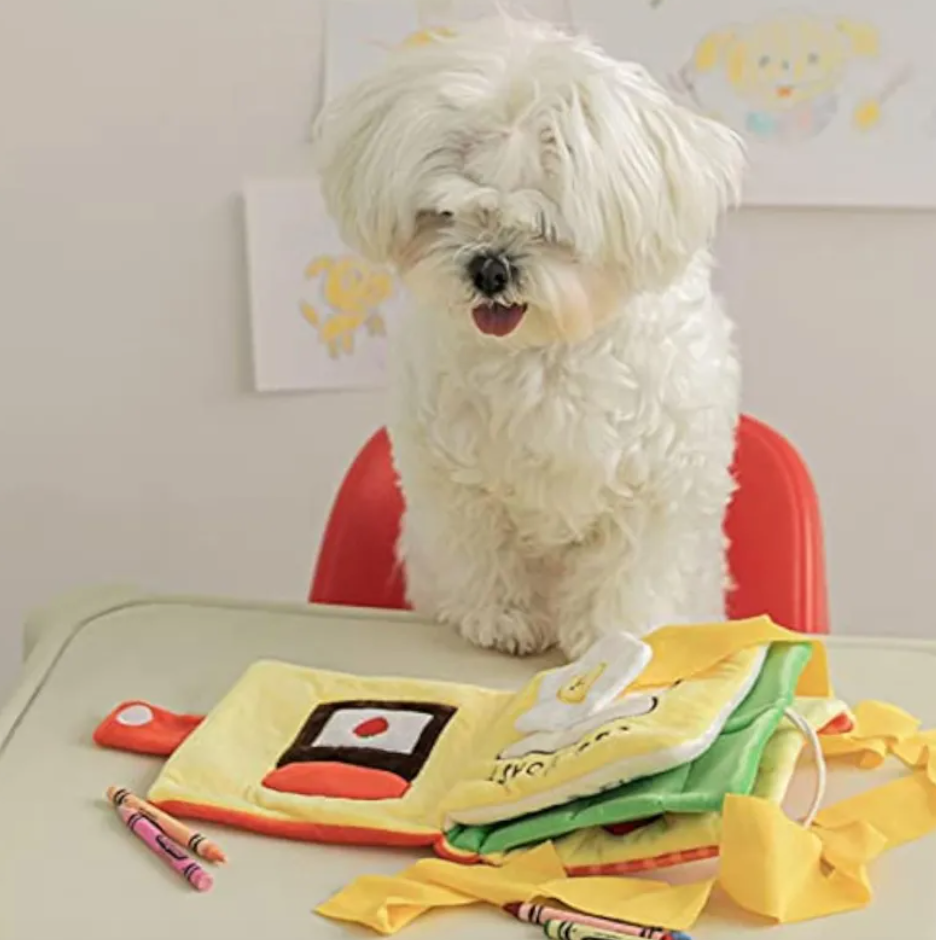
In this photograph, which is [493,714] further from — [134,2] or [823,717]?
[134,2]

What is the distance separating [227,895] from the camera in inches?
43.3

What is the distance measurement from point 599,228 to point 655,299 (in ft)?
0.50

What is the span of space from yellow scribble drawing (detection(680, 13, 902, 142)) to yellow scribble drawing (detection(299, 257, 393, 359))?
0.44 metres

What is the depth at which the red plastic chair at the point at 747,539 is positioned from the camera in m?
1.69

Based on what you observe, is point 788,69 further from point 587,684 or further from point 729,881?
point 729,881

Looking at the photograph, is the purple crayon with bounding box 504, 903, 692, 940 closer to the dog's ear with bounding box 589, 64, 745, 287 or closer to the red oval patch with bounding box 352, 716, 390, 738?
the red oval patch with bounding box 352, 716, 390, 738

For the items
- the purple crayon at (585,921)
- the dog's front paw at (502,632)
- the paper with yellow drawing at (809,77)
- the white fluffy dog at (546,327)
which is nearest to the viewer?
the purple crayon at (585,921)

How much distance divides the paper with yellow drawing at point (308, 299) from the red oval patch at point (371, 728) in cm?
90

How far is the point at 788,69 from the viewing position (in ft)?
6.63

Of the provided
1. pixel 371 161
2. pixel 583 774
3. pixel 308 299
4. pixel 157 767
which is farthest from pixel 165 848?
pixel 308 299

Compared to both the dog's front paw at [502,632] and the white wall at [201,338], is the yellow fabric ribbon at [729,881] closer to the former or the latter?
the dog's front paw at [502,632]

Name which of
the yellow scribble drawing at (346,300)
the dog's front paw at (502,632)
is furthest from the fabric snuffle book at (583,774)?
the yellow scribble drawing at (346,300)

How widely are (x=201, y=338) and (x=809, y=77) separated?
2.59 ft

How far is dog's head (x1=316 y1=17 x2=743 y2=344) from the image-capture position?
1.29m
